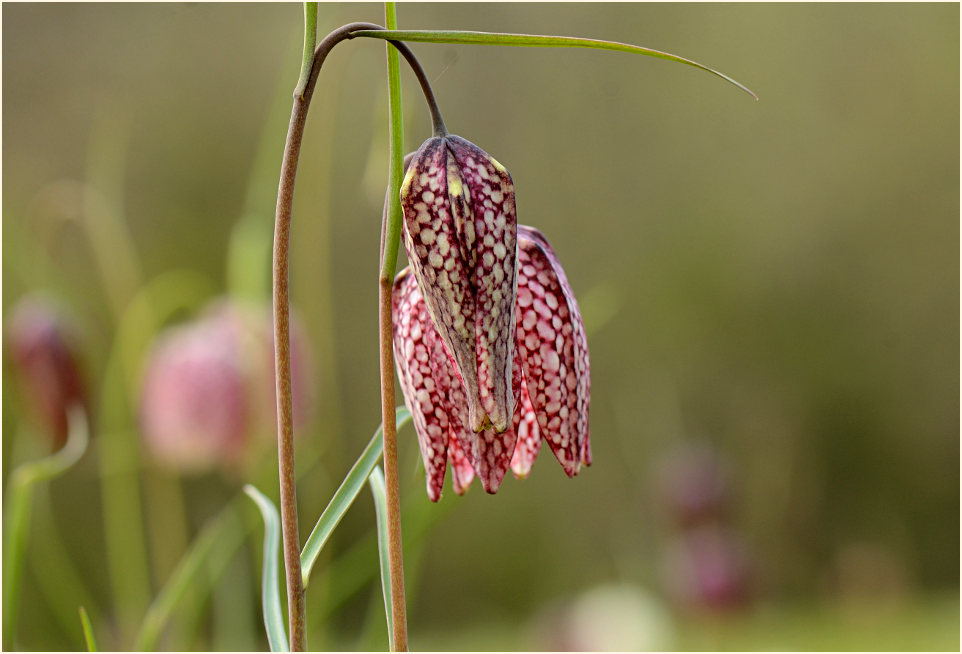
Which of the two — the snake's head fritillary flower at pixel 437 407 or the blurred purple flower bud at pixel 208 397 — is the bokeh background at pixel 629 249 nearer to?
the blurred purple flower bud at pixel 208 397

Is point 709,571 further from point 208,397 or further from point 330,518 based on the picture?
point 330,518

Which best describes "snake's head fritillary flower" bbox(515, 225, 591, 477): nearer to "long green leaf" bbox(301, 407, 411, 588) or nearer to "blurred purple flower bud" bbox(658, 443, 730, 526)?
"long green leaf" bbox(301, 407, 411, 588)

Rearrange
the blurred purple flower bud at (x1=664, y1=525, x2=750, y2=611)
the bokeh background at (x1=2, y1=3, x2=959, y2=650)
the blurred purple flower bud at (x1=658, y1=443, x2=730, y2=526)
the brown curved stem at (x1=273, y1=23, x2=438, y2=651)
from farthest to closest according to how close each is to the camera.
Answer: the bokeh background at (x1=2, y1=3, x2=959, y2=650) → the blurred purple flower bud at (x1=658, y1=443, x2=730, y2=526) → the blurred purple flower bud at (x1=664, y1=525, x2=750, y2=611) → the brown curved stem at (x1=273, y1=23, x2=438, y2=651)

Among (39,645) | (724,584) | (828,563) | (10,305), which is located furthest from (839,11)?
(39,645)

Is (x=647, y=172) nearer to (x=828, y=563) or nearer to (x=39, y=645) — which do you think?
(x=828, y=563)

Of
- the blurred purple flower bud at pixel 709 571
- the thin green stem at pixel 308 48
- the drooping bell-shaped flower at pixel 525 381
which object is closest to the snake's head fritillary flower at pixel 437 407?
the drooping bell-shaped flower at pixel 525 381

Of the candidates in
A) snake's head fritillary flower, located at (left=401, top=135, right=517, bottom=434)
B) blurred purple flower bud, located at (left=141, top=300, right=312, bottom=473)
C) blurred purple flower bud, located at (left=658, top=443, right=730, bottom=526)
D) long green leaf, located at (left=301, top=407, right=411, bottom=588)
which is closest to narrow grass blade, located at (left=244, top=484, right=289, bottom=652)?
long green leaf, located at (left=301, top=407, right=411, bottom=588)

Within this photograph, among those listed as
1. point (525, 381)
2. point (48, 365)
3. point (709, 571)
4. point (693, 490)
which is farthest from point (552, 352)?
point (693, 490)
